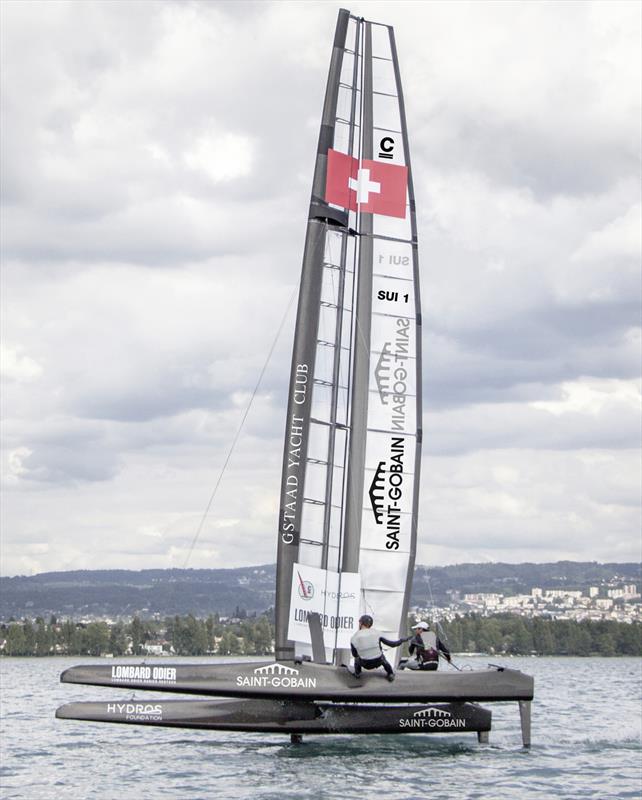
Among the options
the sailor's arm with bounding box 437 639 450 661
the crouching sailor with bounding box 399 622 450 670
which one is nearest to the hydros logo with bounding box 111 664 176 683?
the crouching sailor with bounding box 399 622 450 670

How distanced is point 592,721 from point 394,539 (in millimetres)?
12176

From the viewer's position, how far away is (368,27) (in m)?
23.4

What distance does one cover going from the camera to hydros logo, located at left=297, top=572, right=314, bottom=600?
21.2 metres

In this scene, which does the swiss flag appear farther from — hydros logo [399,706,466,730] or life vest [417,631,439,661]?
hydros logo [399,706,466,730]

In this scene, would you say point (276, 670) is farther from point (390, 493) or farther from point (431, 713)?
point (390, 493)

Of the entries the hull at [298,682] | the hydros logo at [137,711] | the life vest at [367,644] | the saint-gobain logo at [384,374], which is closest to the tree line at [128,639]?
the saint-gobain logo at [384,374]

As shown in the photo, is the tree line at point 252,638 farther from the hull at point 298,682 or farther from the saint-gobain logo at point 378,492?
the hull at point 298,682

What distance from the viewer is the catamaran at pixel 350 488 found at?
19.6 meters

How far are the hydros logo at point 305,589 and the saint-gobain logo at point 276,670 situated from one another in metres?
1.82

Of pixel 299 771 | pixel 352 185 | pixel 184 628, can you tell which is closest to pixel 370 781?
pixel 299 771

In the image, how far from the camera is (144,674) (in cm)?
1939

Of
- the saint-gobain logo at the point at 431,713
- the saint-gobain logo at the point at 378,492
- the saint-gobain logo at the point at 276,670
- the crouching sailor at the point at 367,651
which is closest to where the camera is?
the saint-gobain logo at the point at 276,670

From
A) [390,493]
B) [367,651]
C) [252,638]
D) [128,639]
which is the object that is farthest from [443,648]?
[128,639]

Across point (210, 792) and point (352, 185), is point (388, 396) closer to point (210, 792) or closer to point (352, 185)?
point (352, 185)
